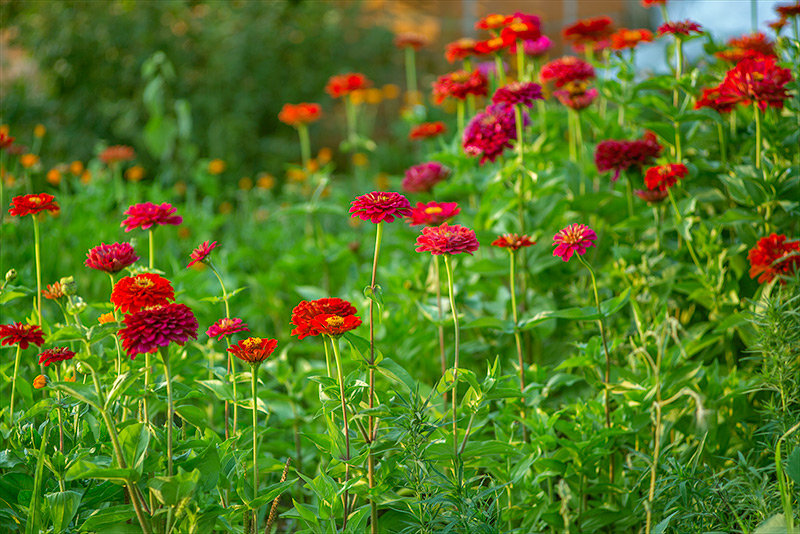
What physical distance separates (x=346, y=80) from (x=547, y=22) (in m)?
7.49

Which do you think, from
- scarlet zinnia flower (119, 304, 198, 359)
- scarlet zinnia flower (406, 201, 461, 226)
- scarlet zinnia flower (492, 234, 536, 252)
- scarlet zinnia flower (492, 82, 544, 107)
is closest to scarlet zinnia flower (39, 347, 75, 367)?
scarlet zinnia flower (119, 304, 198, 359)

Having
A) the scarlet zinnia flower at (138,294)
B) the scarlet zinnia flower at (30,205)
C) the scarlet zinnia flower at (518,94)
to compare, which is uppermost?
the scarlet zinnia flower at (518,94)

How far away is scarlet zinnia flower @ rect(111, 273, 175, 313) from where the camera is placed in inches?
41.4

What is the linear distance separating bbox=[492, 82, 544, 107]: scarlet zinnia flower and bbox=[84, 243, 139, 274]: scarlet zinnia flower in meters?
0.94

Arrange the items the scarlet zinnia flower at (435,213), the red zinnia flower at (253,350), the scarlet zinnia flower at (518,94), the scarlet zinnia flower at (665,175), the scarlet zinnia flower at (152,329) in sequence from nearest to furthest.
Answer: the scarlet zinnia flower at (152,329), the red zinnia flower at (253,350), the scarlet zinnia flower at (435,213), the scarlet zinnia flower at (665,175), the scarlet zinnia flower at (518,94)

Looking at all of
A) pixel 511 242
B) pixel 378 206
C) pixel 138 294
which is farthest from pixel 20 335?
pixel 511 242

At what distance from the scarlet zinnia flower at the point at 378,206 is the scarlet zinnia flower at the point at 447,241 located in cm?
6

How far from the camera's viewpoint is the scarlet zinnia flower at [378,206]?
3.81 ft

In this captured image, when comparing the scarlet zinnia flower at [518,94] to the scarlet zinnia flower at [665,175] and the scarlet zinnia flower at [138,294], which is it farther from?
the scarlet zinnia flower at [138,294]

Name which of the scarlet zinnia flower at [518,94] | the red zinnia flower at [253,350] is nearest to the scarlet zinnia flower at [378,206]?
the red zinnia flower at [253,350]

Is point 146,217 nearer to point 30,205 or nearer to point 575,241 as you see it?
point 30,205

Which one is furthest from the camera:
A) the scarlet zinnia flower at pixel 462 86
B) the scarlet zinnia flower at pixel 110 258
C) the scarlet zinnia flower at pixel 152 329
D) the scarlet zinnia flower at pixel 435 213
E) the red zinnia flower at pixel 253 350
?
→ the scarlet zinnia flower at pixel 462 86

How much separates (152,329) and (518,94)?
1.09 meters

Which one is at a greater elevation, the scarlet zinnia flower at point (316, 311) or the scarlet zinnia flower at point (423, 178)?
the scarlet zinnia flower at point (316, 311)
